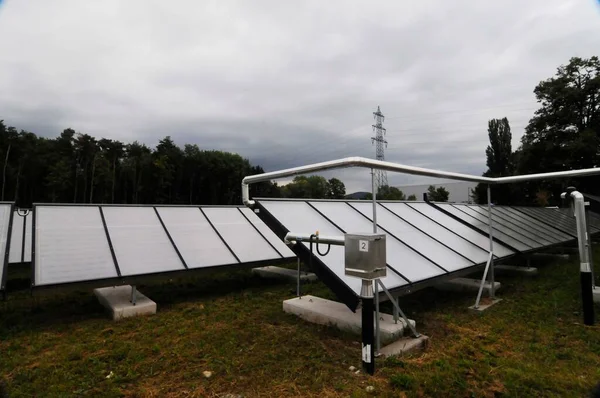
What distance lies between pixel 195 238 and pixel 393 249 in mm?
3956

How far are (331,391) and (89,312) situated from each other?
454 cm

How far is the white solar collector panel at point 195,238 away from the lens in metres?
6.01

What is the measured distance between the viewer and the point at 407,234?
5.46 meters

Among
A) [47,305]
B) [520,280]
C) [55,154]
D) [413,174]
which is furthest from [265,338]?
[55,154]

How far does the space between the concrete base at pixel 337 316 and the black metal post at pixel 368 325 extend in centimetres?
85

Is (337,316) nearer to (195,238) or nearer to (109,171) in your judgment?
(195,238)

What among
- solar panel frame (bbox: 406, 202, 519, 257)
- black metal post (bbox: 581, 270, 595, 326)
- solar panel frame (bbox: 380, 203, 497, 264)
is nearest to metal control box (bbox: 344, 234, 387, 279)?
solar panel frame (bbox: 380, 203, 497, 264)

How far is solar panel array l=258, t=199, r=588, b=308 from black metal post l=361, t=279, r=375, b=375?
569mm

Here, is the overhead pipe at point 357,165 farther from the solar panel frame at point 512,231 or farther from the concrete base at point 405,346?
the solar panel frame at point 512,231

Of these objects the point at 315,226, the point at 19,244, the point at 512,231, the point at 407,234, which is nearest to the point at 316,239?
the point at 315,226

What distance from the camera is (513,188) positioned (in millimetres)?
23375

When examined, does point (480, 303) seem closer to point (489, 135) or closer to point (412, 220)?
point (412, 220)

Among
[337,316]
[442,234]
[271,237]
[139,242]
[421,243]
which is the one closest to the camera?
[337,316]

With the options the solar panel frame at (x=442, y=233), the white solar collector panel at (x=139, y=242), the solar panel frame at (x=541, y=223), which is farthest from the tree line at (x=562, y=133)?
the white solar collector panel at (x=139, y=242)
